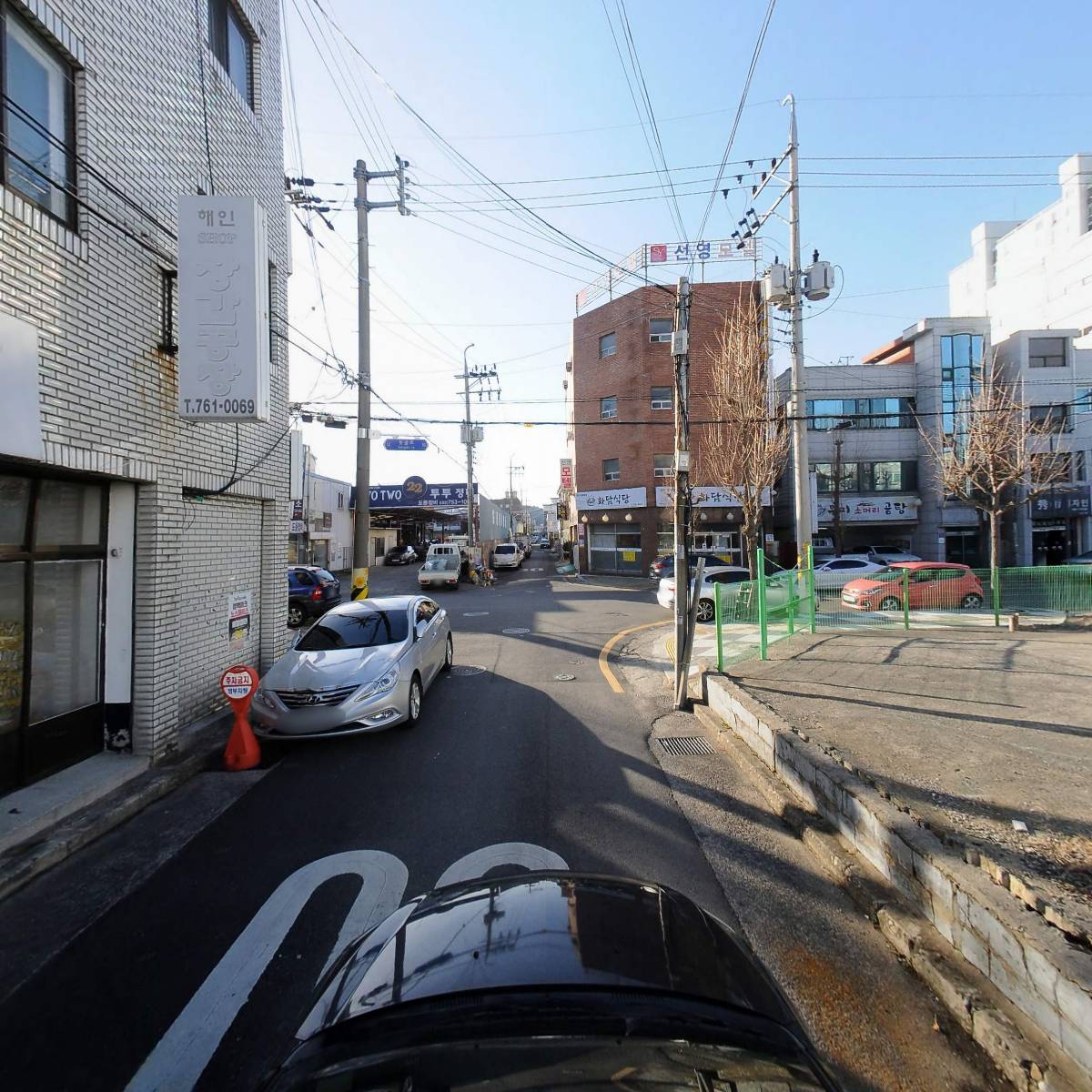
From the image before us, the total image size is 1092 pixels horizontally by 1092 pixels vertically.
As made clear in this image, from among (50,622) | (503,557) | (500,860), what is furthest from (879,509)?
(50,622)

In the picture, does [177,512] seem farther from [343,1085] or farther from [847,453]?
[847,453]

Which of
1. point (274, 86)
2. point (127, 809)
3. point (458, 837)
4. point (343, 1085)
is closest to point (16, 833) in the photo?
point (127, 809)

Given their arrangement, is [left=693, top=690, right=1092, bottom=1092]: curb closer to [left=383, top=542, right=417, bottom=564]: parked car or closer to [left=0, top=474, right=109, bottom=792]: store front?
[left=0, top=474, right=109, bottom=792]: store front

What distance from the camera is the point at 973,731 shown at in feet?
19.1

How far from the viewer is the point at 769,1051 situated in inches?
61.1

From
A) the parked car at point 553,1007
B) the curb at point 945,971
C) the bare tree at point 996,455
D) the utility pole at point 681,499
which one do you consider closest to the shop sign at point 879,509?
the bare tree at point 996,455

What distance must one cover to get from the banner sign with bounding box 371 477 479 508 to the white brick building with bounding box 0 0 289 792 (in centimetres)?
3136

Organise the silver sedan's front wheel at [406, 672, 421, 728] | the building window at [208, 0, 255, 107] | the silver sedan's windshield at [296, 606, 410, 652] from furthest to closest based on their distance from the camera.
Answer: the building window at [208, 0, 255, 107] < the silver sedan's windshield at [296, 606, 410, 652] < the silver sedan's front wheel at [406, 672, 421, 728]

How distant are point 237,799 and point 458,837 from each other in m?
2.26

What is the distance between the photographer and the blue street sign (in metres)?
21.2

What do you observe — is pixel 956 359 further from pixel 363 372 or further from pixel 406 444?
pixel 363 372

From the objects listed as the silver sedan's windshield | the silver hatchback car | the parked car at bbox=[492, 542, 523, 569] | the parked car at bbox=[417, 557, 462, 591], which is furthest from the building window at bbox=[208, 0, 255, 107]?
the parked car at bbox=[492, 542, 523, 569]

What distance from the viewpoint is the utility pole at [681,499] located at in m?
8.14

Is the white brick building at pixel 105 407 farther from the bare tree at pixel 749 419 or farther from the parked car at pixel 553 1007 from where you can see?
the bare tree at pixel 749 419
